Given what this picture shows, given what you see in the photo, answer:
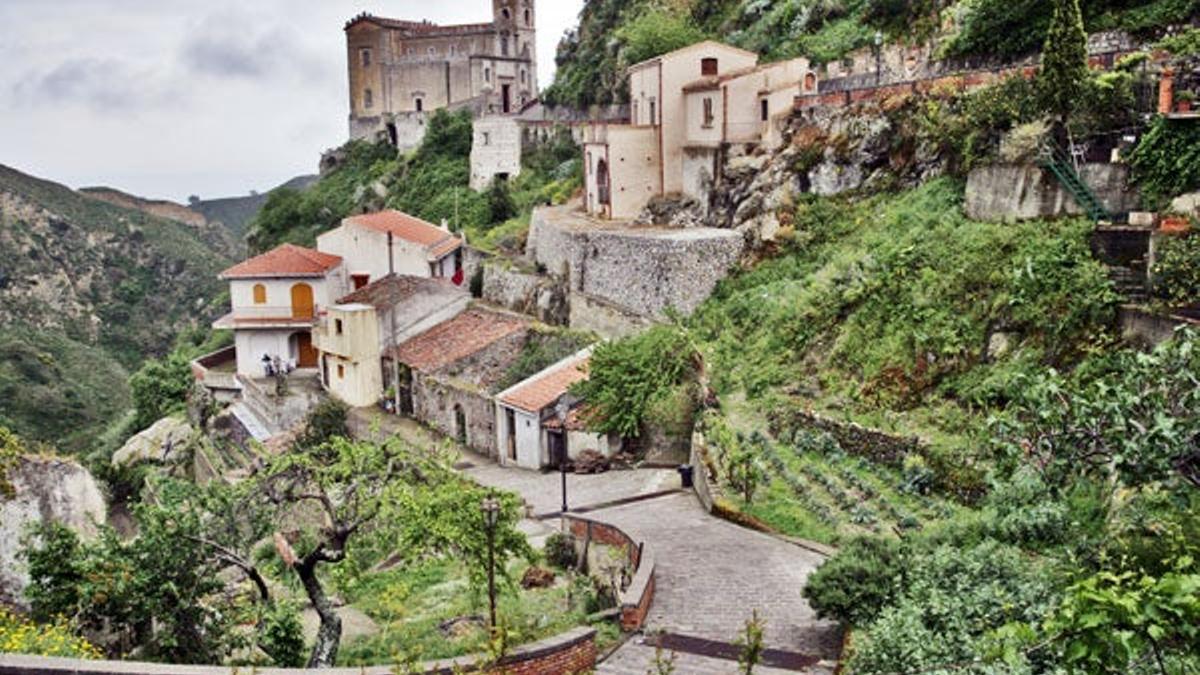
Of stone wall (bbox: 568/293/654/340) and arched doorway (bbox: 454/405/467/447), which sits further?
stone wall (bbox: 568/293/654/340)

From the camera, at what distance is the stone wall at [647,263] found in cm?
3069

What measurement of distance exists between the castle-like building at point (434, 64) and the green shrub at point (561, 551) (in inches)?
2445

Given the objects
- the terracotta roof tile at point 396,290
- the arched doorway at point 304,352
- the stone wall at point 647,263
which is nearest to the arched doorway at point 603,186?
the stone wall at point 647,263

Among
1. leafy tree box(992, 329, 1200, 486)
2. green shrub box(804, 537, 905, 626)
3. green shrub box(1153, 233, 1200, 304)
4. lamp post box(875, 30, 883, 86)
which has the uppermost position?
lamp post box(875, 30, 883, 86)

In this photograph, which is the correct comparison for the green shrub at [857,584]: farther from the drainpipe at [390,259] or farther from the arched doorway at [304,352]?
the arched doorway at [304,352]

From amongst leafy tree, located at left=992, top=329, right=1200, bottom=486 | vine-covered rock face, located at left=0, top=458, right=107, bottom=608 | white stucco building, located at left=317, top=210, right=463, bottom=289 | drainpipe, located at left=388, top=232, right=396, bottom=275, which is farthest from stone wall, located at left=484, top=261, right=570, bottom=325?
leafy tree, located at left=992, top=329, right=1200, bottom=486

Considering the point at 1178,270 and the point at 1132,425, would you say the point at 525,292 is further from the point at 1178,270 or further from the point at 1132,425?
the point at 1132,425

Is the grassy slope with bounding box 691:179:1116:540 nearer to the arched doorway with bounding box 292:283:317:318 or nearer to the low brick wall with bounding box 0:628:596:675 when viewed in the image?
the low brick wall with bounding box 0:628:596:675

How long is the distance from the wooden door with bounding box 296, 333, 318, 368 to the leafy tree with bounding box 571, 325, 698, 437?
53.1 feet

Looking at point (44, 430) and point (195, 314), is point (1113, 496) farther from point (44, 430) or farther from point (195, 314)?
point (195, 314)

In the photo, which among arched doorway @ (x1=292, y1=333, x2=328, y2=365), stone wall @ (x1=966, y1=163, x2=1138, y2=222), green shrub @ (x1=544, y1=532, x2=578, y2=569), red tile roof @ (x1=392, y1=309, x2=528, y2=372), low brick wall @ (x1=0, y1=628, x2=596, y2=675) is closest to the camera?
low brick wall @ (x1=0, y1=628, x2=596, y2=675)

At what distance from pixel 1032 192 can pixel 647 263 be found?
12.4 meters

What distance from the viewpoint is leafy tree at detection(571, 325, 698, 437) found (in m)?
26.0

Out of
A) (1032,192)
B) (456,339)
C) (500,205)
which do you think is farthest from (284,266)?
(1032,192)
